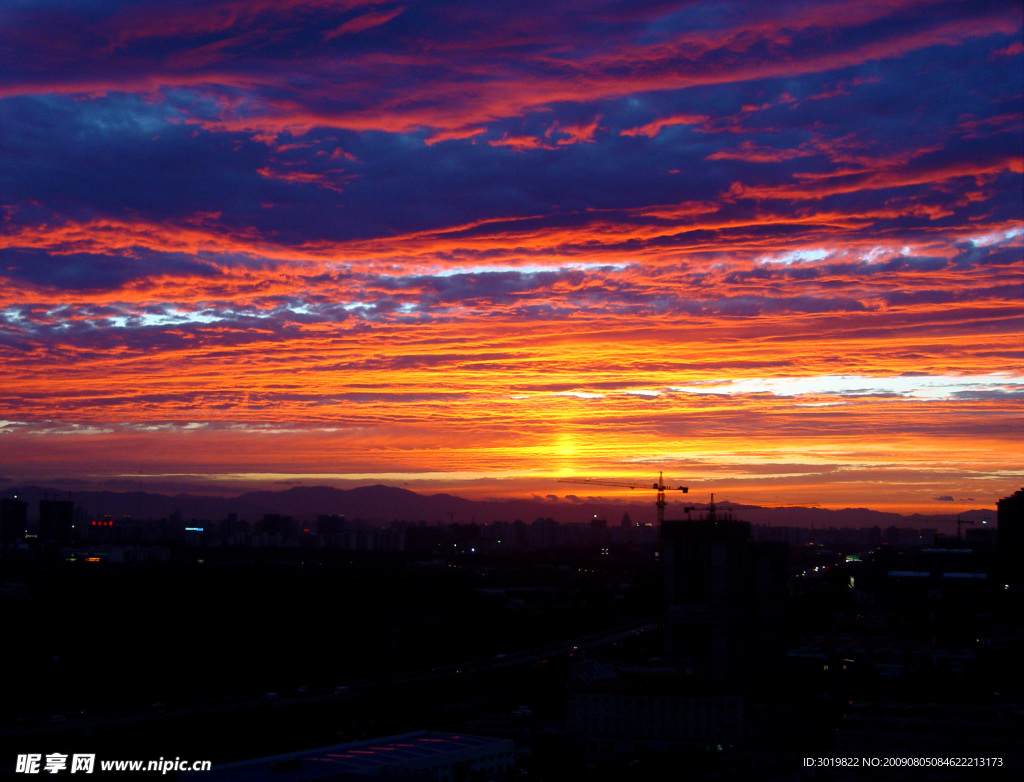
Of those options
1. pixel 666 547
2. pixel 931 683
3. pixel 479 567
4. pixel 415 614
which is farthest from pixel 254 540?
pixel 931 683

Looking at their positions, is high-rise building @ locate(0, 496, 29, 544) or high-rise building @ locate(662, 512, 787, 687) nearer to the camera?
high-rise building @ locate(662, 512, 787, 687)

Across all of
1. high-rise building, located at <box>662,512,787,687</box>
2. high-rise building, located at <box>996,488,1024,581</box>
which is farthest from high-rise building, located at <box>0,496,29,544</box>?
high-rise building, located at <box>996,488,1024,581</box>

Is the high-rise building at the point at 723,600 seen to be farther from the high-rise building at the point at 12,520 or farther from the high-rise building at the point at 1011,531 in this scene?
the high-rise building at the point at 12,520

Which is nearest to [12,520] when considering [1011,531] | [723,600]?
[723,600]

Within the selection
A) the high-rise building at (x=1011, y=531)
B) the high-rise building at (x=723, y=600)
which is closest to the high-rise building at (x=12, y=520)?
the high-rise building at (x=723, y=600)

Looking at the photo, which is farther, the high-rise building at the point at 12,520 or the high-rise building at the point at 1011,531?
the high-rise building at the point at 12,520

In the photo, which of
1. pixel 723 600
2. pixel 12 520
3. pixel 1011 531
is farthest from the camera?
pixel 12 520

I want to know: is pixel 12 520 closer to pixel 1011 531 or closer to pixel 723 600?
pixel 723 600

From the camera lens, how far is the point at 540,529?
98.9 m

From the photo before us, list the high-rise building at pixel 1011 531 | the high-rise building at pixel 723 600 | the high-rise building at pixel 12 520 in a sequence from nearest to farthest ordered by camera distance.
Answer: the high-rise building at pixel 723 600
the high-rise building at pixel 1011 531
the high-rise building at pixel 12 520

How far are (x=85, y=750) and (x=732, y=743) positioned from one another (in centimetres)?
914

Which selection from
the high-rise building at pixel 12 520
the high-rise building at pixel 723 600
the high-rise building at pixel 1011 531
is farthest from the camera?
the high-rise building at pixel 12 520

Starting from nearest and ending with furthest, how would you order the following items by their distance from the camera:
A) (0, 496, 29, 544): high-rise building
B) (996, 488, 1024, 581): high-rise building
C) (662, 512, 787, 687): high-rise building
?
1. (662, 512, 787, 687): high-rise building
2. (996, 488, 1024, 581): high-rise building
3. (0, 496, 29, 544): high-rise building

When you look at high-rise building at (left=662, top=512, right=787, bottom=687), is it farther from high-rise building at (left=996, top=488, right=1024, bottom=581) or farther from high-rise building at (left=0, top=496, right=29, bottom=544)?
high-rise building at (left=0, top=496, right=29, bottom=544)
